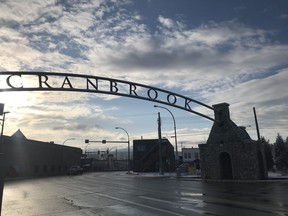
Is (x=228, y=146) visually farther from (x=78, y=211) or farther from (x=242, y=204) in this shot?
(x=78, y=211)

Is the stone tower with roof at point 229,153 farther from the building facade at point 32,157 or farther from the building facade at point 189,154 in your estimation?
the building facade at point 189,154

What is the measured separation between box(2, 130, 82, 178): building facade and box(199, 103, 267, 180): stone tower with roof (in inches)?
1521

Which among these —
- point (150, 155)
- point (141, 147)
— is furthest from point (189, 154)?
point (150, 155)

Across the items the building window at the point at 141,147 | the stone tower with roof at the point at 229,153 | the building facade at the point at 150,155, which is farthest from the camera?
the building window at the point at 141,147

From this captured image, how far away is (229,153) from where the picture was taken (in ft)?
106

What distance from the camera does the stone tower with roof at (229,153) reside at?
3088cm

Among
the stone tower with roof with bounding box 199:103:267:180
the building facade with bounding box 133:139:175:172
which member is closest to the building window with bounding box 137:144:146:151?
the building facade with bounding box 133:139:175:172

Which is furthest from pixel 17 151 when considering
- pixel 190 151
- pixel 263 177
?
pixel 190 151

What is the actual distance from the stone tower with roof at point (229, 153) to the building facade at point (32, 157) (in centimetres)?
3863

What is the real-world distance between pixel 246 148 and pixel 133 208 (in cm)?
2072

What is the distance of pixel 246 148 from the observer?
3120 cm

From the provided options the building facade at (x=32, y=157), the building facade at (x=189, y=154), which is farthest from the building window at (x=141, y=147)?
the building facade at (x=189, y=154)

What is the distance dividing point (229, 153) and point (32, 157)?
4997 centimetres

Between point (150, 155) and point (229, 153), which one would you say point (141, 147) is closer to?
point (150, 155)
